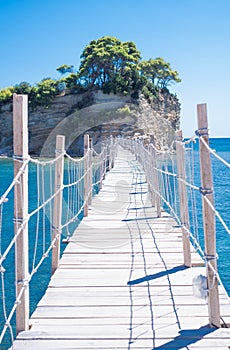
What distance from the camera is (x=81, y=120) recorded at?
33.0m

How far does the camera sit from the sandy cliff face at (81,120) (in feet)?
105

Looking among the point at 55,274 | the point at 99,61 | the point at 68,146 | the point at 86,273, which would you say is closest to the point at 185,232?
the point at 86,273

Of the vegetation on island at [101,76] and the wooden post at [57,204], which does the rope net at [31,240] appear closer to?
the wooden post at [57,204]

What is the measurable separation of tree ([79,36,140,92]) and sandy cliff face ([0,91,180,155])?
1.23 meters

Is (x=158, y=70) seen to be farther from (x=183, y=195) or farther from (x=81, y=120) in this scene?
(x=183, y=195)

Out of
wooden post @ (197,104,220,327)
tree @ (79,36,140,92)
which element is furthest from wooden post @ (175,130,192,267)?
tree @ (79,36,140,92)

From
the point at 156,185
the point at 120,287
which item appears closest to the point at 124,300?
the point at 120,287

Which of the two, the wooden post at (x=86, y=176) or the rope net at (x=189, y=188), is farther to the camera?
the wooden post at (x=86, y=176)

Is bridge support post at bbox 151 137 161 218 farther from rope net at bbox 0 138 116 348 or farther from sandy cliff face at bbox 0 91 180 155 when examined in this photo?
sandy cliff face at bbox 0 91 180 155

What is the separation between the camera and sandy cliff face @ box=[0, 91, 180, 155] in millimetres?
31859

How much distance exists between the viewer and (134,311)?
94.0 inches

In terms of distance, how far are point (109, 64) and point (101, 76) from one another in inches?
49.0

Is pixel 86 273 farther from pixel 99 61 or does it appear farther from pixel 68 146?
pixel 99 61

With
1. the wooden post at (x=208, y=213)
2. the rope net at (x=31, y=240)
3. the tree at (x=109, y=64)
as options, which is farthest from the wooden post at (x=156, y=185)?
the tree at (x=109, y=64)
